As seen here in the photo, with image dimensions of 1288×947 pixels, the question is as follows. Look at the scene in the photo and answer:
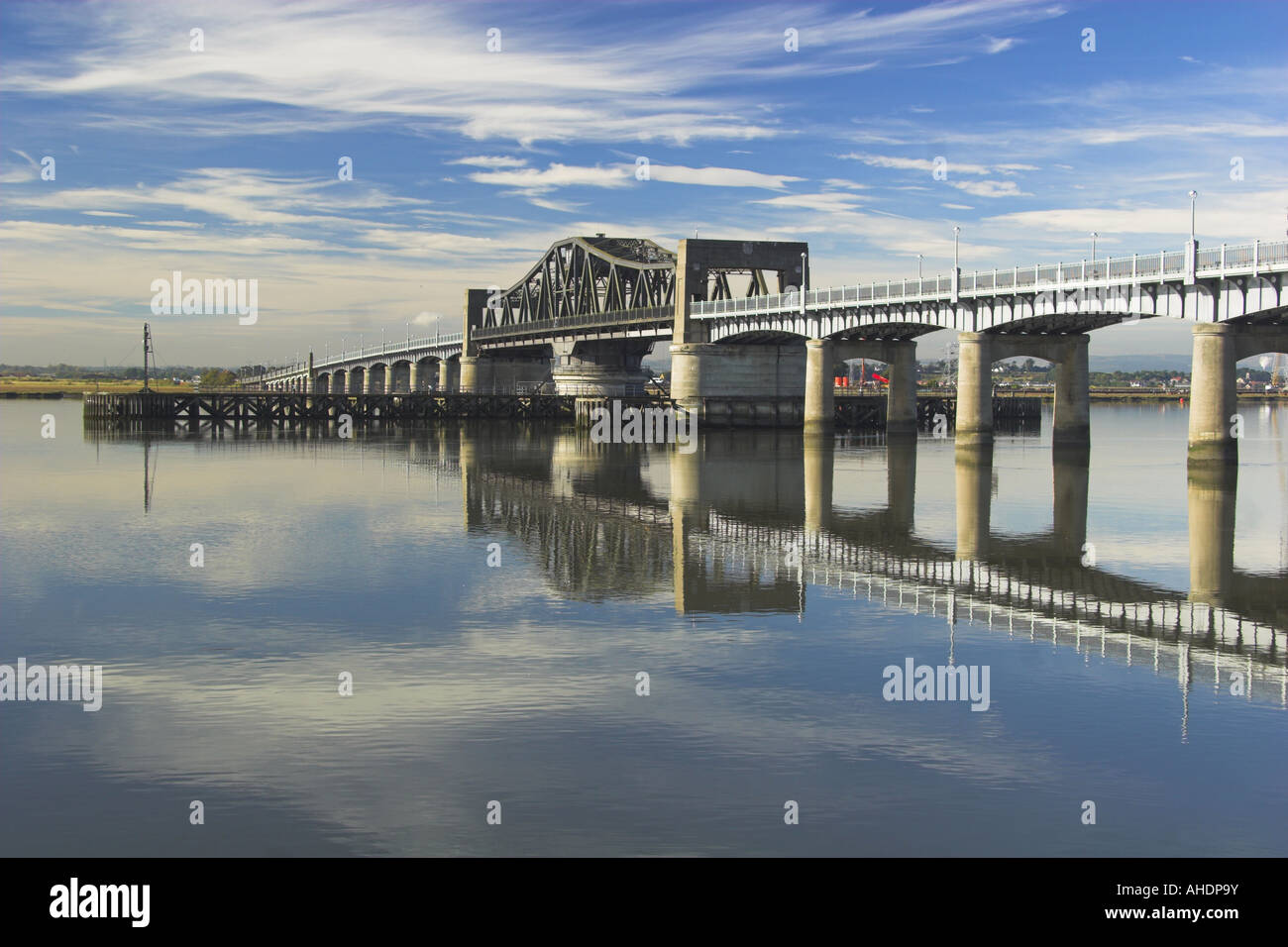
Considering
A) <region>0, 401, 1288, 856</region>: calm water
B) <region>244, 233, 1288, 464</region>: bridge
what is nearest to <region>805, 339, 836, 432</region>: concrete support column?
<region>244, 233, 1288, 464</region>: bridge

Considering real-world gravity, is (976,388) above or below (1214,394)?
above

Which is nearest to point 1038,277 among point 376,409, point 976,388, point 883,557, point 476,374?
point 976,388

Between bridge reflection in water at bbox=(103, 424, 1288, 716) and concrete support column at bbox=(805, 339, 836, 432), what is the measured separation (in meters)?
28.2

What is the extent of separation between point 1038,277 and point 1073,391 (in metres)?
13.8

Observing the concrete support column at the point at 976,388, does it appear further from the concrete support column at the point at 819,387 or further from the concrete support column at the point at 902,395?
the concrete support column at the point at 902,395

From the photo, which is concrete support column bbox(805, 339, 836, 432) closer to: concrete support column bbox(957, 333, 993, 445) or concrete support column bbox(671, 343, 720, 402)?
concrete support column bbox(671, 343, 720, 402)

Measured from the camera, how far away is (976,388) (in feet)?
258

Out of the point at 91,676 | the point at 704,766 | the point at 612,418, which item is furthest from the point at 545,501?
the point at 612,418

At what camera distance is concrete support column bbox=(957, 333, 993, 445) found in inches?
3083

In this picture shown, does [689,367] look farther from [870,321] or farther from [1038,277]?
[1038,277]

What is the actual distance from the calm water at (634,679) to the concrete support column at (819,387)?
49.2m

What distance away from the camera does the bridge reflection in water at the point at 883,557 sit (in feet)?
80.4

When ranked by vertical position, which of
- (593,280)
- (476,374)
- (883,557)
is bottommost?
(883,557)
